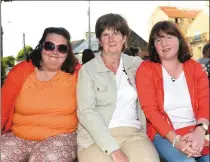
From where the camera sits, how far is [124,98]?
2785 mm

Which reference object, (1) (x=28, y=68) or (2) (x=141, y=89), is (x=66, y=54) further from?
(2) (x=141, y=89)

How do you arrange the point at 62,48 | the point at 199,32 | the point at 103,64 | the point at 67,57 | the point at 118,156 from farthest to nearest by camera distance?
the point at 199,32
the point at 67,57
the point at 62,48
the point at 103,64
the point at 118,156

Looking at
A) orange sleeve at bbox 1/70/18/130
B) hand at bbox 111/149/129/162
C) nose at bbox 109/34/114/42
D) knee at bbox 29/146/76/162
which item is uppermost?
nose at bbox 109/34/114/42

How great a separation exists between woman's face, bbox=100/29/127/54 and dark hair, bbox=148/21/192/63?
28 cm

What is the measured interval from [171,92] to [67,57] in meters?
0.92

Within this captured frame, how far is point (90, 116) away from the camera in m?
2.66

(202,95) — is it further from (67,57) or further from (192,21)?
(192,21)

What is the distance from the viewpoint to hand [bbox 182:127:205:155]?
99.4 inches

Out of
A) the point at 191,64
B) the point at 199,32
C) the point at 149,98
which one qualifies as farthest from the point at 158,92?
the point at 199,32

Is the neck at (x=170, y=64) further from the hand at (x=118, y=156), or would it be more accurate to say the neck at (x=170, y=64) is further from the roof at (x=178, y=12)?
the roof at (x=178, y=12)

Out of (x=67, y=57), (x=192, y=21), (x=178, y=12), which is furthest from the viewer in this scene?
(x=178, y=12)

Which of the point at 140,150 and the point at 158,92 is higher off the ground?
the point at 158,92

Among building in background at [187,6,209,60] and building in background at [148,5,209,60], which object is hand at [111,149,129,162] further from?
building in background at [187,6,209,60]

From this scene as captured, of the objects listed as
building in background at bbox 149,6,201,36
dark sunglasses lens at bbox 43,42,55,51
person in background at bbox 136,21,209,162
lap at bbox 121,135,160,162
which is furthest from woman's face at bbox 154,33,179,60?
building in background at bbox 149,6,201,36
